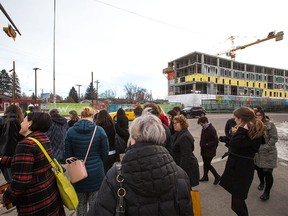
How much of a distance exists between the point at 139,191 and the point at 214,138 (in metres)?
4.08

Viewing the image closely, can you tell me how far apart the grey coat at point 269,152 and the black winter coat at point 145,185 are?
11.2 feet

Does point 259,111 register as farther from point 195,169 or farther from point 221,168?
point 221,168

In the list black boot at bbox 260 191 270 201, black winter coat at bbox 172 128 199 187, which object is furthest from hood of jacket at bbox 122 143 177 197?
black boot at bbox 260 191 270 201

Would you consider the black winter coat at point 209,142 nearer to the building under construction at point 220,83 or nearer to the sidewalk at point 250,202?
the sidewalk at point 250,202

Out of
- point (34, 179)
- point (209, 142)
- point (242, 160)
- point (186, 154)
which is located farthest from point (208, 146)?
point (34, 179)

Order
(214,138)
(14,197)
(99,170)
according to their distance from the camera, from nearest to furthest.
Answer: (14,197)
(99,170)
(214,138)

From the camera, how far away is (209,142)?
4875mm

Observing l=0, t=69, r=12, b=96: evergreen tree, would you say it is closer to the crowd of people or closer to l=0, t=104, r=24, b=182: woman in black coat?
l=0, t=104, r=24, b=182: woman in black coat

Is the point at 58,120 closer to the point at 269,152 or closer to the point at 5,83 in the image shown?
the point at 269,152

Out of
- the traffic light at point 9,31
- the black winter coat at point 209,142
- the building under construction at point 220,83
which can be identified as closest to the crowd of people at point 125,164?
the black winter coat at point 209,142

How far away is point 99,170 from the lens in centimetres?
287

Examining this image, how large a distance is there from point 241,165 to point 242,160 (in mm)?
72

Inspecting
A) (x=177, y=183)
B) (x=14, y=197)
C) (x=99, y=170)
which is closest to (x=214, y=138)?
(x=99, y=170)

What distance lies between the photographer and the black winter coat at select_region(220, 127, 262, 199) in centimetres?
268
